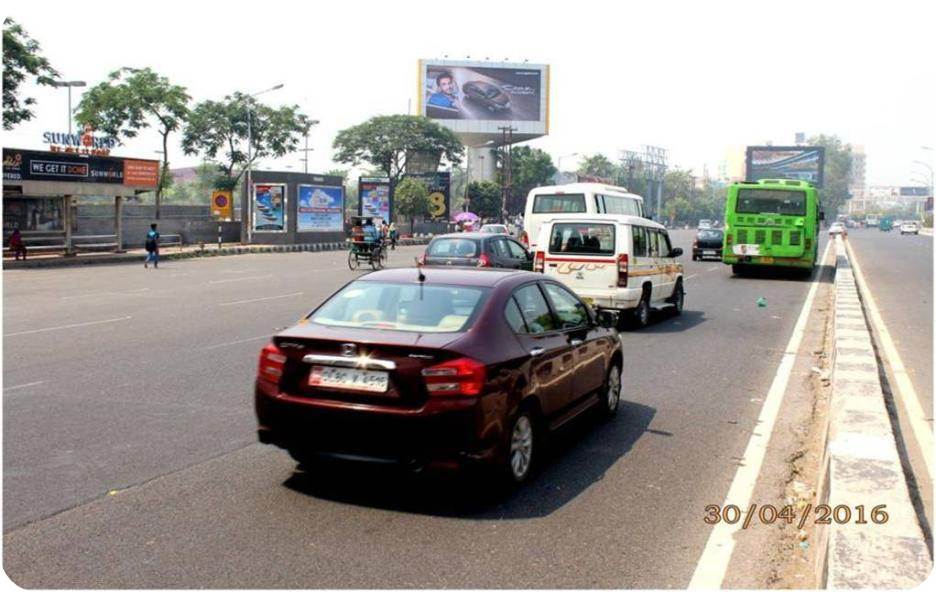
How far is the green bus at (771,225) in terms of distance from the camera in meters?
26.9

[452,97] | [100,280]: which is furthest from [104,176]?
[452,97]

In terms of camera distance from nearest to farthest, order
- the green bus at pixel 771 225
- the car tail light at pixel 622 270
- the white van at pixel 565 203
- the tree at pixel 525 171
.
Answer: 1. the car tail light at pixel 622 270
2. the green bus at pixel 771 225
3. the white van at pixel 565 203
4. the tree at pixel 525 171

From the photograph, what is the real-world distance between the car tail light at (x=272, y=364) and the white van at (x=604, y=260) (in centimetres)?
889

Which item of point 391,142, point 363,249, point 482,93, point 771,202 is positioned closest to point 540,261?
point 771,202

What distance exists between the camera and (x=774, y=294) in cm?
2212

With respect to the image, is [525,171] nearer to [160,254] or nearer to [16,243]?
[160,254]

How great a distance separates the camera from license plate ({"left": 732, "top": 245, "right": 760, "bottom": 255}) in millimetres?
27141

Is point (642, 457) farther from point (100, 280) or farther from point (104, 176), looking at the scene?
point (104, 176)

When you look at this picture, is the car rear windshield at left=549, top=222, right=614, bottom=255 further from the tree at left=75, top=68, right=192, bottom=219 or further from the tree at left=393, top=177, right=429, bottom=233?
the tree at left=393, top=177, right=429, bottom=233

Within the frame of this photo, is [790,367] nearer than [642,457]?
No

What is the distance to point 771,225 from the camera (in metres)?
27.2

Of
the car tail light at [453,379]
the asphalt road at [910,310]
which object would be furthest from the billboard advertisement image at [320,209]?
the car tail light at [453,379]

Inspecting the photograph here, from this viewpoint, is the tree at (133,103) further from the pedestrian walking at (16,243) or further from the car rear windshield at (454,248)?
the car rear windshield at (454,248)

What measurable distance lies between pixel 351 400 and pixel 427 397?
1.60 feet
